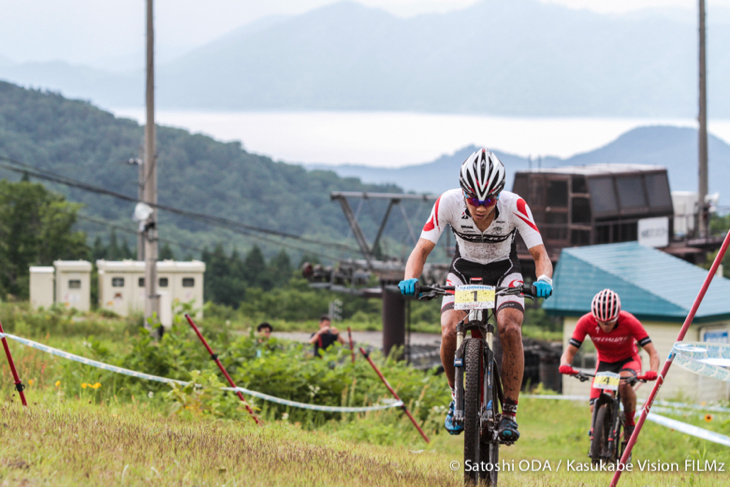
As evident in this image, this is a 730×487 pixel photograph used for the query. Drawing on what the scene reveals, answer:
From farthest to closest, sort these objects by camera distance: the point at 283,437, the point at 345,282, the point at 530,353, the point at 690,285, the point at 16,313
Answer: the point at 345,282 < the point at 530,353 < the point at 16,313 < the point at 690,285 < the point at 283,437

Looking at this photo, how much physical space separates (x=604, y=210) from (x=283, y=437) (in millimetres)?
34805

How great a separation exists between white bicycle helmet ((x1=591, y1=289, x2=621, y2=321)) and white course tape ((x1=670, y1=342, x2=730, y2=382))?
2.65 meters

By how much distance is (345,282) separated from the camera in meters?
37.4

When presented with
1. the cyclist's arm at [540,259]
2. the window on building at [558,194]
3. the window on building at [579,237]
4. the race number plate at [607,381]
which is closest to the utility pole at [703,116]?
the window on building at [579,237]

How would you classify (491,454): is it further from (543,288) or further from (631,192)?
(631,192)

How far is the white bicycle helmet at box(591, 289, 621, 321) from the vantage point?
8.99 meters

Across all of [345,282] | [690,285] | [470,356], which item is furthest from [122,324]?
[470,356]

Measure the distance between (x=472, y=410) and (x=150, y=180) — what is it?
743 inches

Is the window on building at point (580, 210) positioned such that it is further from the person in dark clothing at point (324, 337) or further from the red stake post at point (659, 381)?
the red stake post at point (659, 381)

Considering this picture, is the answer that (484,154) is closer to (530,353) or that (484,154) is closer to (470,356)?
(470,356)

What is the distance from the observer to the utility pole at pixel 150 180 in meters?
23.2

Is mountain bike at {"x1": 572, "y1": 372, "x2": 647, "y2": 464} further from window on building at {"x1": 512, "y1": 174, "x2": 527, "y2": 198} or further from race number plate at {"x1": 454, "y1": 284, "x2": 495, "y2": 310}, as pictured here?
window on building at {"x1": 512, "y1": 174, "x2": 527, "y2": 198}

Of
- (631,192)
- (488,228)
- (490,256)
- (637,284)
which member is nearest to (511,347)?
(490,256)

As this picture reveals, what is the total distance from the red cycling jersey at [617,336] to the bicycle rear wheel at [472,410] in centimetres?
350
